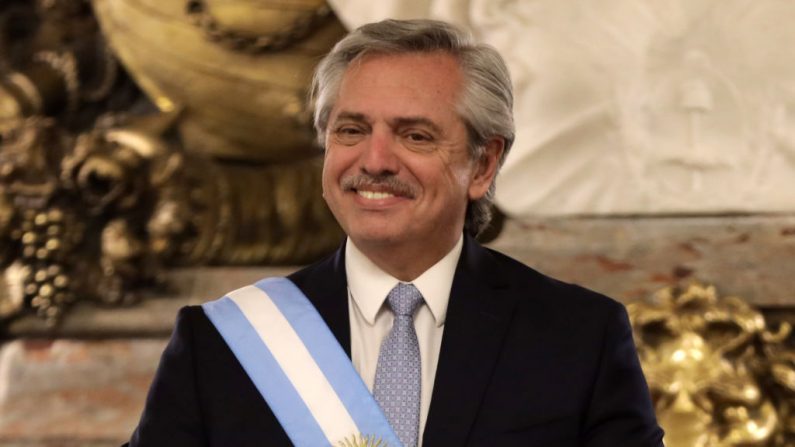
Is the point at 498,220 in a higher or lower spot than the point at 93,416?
higher

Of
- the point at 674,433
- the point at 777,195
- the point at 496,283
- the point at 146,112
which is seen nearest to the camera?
the point at 496,283

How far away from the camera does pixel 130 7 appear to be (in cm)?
301

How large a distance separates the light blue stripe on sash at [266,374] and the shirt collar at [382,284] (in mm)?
102

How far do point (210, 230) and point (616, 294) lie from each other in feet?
2.44

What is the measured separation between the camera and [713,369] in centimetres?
252

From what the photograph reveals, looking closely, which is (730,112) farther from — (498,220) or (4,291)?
(4,291)

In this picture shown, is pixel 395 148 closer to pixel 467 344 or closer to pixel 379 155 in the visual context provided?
pixel 379 155

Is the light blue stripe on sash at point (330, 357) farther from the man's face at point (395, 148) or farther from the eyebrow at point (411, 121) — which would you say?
the eyebrow at point (411, 121)

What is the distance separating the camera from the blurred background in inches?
101

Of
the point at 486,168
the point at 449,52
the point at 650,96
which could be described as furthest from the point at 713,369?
the point at 449,52

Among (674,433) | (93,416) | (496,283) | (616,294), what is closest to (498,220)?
(616,294)

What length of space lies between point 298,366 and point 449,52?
339 mm

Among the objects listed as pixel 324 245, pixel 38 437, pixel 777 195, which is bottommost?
pixel 38 437

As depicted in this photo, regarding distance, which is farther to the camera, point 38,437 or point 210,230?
point 210,230
